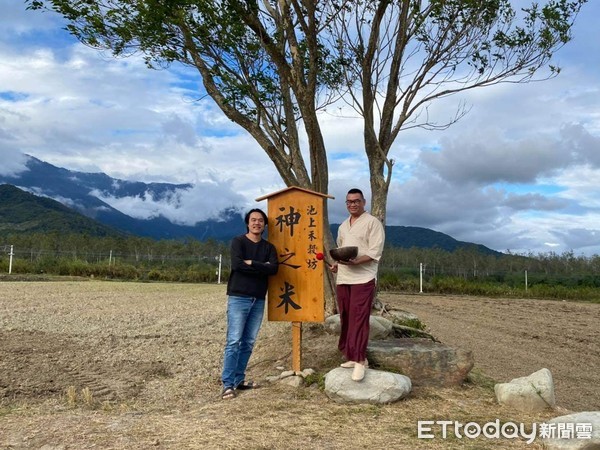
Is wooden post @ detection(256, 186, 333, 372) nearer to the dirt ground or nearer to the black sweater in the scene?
the black sweater

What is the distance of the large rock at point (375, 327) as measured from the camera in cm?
682

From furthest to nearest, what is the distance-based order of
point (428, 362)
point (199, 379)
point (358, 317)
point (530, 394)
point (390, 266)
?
point (390, 266), point (199, 379), point (428, 362), point (358, 317), point (530, 394)

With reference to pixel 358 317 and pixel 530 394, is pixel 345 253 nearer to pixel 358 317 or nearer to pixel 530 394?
pixel 358 317

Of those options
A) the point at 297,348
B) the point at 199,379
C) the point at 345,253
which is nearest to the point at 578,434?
the point at 345,253

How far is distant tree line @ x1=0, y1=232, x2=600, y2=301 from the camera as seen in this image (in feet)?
66.7

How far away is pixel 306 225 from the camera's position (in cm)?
570

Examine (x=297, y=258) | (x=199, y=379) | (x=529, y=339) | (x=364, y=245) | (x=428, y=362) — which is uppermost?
(x=364, y=245)

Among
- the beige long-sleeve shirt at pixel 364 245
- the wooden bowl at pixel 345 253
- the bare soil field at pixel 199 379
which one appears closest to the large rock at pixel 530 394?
the bare soil field at pixel 199 379

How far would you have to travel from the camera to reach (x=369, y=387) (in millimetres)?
4891

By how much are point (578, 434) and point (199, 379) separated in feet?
13.0

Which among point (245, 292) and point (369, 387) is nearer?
point (369, 387)

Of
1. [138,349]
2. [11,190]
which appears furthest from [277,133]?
[11,190]

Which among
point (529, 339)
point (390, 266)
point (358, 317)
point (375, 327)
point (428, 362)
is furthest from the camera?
point (390, 266)

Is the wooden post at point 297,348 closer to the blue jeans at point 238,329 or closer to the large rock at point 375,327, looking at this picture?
the blue jeans at point 238,329
